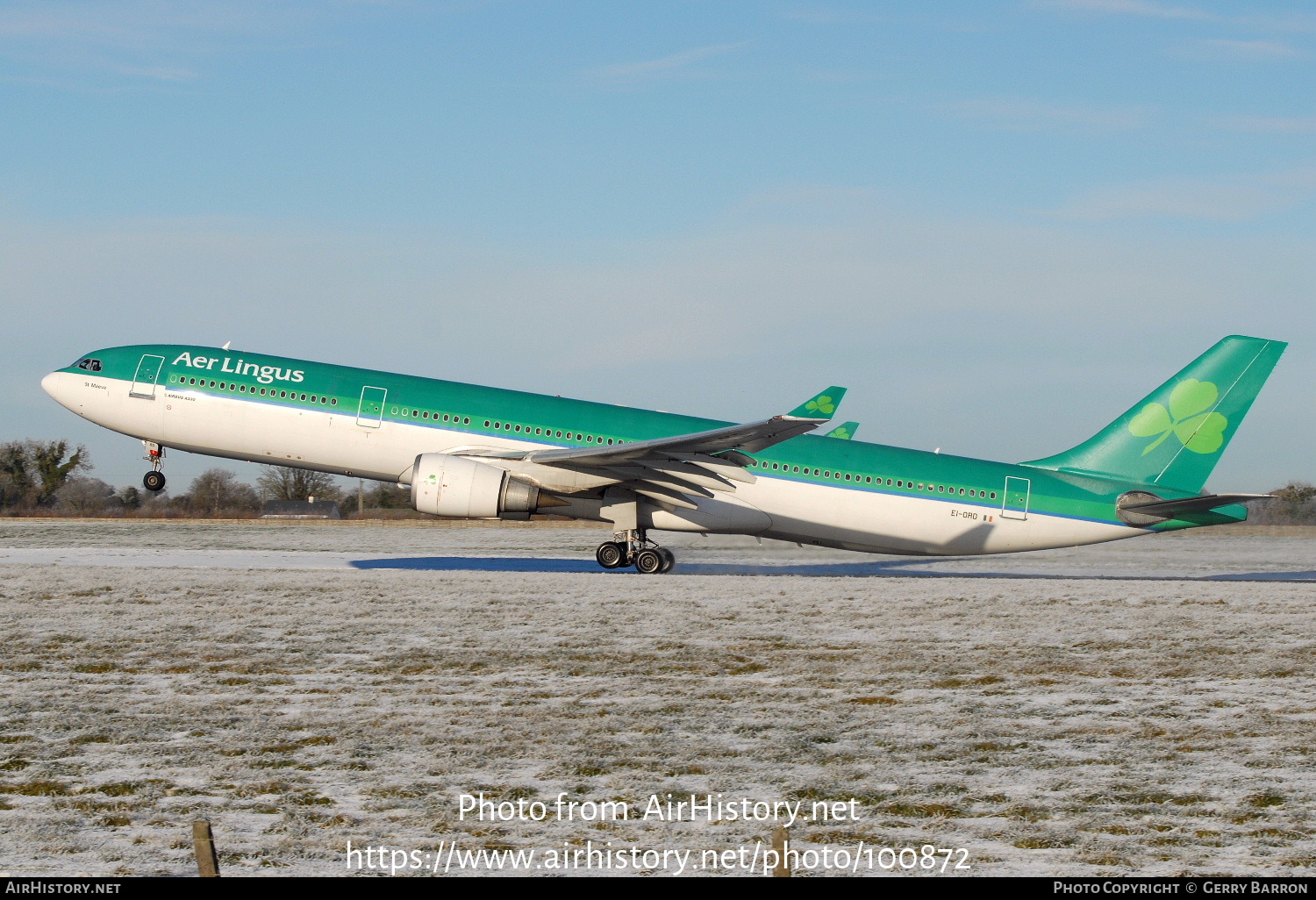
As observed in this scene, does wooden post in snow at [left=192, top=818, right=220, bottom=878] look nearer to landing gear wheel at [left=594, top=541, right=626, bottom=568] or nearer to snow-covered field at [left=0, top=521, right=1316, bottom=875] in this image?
snow-covered field at [left=0, top=521, right=1316, bottom=875]

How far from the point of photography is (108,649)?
12.6 metres

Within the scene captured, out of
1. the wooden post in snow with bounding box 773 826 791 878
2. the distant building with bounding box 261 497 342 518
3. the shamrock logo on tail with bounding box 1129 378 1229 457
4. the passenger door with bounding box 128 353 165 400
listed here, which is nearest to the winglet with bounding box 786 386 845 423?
the shamrock logo on tail with bounding box 1129 378 1229 457

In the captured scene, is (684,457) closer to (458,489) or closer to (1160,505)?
(458,489)

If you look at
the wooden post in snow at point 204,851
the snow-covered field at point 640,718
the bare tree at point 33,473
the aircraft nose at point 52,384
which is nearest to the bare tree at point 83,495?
the bare tree at point 33,473

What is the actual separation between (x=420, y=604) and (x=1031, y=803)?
1149cm

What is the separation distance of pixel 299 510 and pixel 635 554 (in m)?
49.0

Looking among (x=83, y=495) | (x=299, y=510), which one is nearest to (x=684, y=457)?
(x=299, y=510)

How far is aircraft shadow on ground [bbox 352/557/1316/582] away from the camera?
82.8 feet

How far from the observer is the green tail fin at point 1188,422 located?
25297 mm

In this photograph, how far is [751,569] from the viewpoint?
1059 inches

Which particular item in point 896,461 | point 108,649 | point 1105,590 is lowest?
point 108,649
